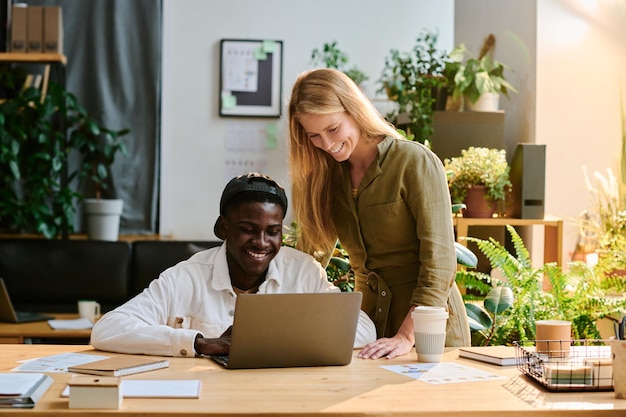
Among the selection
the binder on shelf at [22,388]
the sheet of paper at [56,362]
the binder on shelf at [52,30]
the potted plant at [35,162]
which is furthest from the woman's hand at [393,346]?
the binder on shelf at [52,30]

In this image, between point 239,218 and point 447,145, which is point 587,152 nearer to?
point 447,145

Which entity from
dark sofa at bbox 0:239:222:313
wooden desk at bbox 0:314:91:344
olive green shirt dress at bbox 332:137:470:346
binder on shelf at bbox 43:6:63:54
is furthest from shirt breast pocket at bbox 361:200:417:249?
binder on shelf at bbox 43:6:63:54

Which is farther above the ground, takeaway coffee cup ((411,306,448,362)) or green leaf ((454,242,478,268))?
green leaf ((454,242,478,268))

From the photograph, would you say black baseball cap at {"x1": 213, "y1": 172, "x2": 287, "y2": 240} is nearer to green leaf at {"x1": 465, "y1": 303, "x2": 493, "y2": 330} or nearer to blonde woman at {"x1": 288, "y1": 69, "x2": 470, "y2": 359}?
A: blonde woman at {"x1": 288, "y1": 69, "x2": 470, "y2": 359}

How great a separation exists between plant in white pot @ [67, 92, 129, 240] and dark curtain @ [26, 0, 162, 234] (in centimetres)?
20

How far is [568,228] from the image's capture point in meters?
4.34

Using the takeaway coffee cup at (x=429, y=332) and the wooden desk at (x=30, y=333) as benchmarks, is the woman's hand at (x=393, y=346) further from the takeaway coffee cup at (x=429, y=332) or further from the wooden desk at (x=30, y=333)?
the wooden desk at (x=30, y=333)

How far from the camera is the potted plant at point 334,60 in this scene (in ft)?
20.8

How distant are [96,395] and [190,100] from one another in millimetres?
5180

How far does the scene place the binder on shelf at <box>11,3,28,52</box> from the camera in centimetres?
580

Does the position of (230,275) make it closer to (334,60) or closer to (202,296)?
(202,296)

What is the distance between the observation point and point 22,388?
1707 millimetres

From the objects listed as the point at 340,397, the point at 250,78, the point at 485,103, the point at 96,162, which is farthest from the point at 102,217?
the point at 340,397

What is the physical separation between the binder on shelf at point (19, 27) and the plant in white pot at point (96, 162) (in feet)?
1.51
